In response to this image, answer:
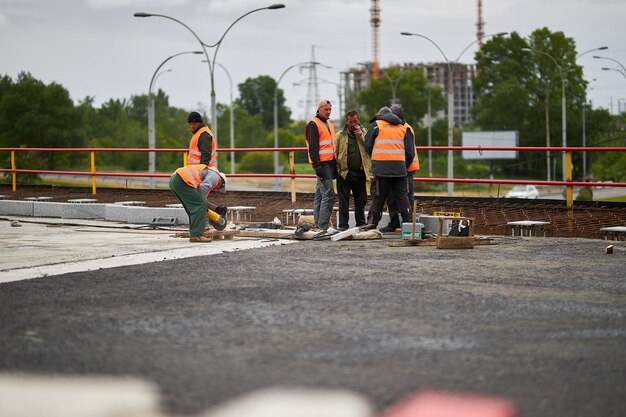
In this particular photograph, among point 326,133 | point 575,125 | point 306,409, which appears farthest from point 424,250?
point 575,125

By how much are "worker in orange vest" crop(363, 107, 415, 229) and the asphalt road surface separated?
337 cm

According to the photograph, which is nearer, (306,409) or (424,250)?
(306,409)

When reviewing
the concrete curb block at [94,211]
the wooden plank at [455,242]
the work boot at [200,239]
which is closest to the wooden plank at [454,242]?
the wooden plank at [455,242]

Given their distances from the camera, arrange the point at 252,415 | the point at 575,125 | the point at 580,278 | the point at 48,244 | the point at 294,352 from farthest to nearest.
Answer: the point at 575,125, the point at 48,244, the point at 580,278, the point at 294,352, the point at 252,415

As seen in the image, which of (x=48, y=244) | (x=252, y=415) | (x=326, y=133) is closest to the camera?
(x=252, y=415)

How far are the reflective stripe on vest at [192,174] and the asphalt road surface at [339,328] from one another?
9.63 ft

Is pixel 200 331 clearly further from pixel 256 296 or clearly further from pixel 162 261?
pixel 162 261

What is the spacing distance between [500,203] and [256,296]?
12245 mm

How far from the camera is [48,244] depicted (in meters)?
13.1

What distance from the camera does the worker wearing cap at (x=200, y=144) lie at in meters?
14.1

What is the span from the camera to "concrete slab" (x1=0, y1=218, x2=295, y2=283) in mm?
10500

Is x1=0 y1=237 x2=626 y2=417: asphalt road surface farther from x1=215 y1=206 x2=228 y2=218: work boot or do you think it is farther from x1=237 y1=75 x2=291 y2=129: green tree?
x1=237 y1=75 x2=291 y2=129: green tree

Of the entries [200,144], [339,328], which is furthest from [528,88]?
[339,328]

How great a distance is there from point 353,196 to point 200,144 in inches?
93.4
